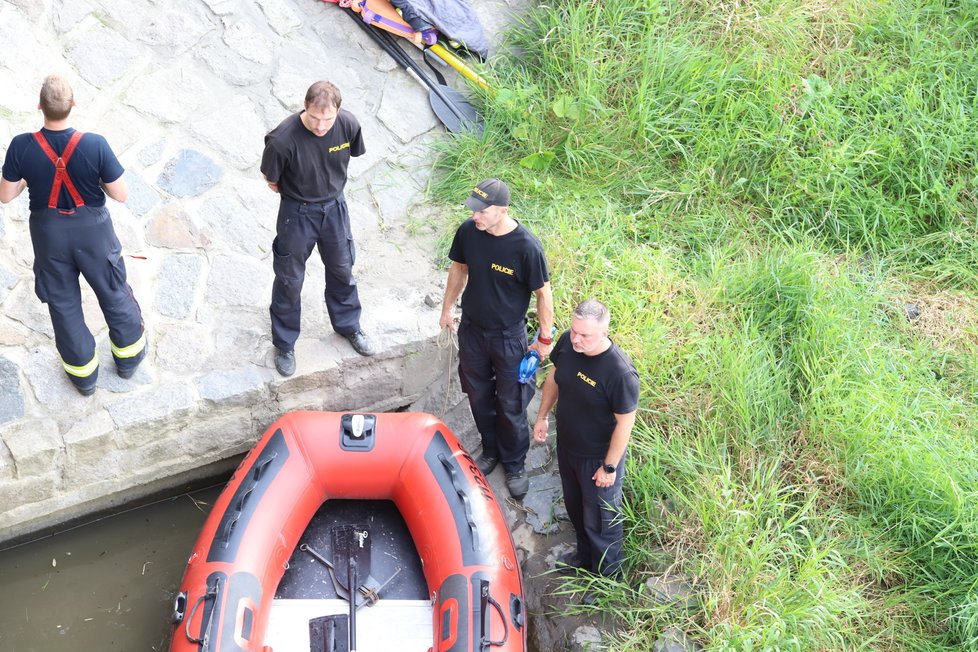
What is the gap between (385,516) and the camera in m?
4.38

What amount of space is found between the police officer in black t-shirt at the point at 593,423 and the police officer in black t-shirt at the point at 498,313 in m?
0.30

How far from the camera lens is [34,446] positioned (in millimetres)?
4137

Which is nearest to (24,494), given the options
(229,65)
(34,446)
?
(34,446)

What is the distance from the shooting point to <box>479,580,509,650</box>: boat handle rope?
11.9ft

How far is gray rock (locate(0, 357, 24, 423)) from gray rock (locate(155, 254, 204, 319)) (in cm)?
74

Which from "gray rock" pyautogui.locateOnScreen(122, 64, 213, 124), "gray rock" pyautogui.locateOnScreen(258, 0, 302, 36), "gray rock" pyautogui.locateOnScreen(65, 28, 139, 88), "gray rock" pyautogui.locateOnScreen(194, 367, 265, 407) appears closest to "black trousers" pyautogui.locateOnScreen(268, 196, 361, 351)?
"gray rock" pyautogui.locateOnScreen(194, 367, 265, 407)

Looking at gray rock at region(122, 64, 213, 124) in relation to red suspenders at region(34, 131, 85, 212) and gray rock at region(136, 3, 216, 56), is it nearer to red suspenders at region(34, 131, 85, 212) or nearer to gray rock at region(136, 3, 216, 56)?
gray rock at region(136, 3, 216, 56)

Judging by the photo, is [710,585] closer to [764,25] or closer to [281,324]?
[281,324]

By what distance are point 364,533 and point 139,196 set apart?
7.64 ft

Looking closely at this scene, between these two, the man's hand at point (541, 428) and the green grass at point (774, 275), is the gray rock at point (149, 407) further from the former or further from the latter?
the green grass at point (774, 275)

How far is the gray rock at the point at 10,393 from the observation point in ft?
13.8

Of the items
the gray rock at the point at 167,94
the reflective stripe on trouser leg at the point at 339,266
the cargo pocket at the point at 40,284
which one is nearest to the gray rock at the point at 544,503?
the reflective stripe on trouser leg at the point at 339,266

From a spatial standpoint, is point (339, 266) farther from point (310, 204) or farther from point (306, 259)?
point (310, 204)

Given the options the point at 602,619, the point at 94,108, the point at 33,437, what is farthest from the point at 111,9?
the point at 602,619
